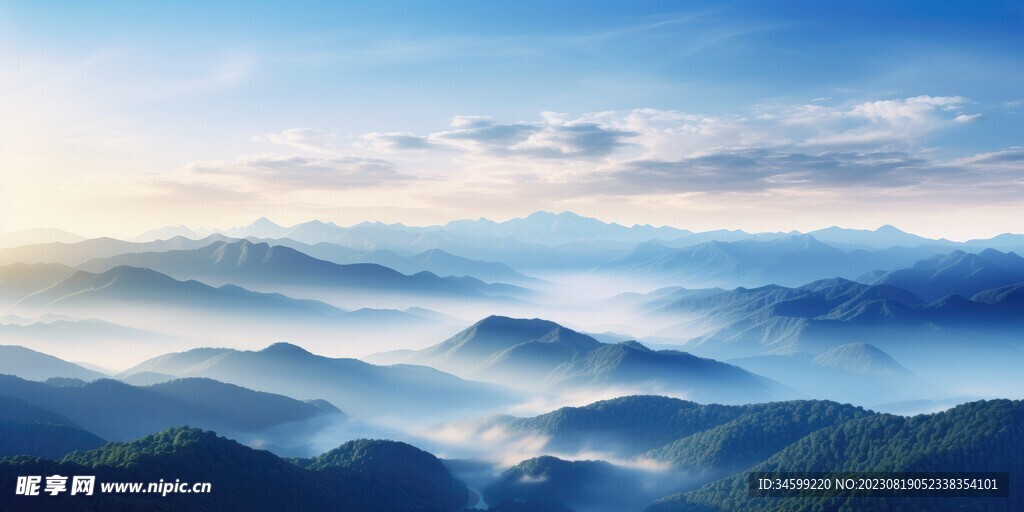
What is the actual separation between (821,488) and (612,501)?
6895cm

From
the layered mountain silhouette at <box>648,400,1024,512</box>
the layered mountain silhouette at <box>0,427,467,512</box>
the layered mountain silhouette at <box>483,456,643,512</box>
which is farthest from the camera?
the layered mountain silhouette at <box>483,456,643,512</box>

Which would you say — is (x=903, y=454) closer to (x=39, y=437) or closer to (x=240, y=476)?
(x=240, y=476)

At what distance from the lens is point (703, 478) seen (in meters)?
195

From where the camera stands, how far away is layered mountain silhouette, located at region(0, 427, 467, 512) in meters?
106

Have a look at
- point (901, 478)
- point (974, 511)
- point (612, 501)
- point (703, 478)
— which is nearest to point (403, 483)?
point (612, 501)

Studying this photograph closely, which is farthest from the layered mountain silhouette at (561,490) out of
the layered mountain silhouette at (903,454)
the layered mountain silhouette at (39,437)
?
the layered mountain silhouette at (39,437)

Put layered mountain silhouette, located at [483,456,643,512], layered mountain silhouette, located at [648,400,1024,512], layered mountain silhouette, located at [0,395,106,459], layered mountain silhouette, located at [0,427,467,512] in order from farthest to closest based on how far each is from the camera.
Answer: layered mountain silhouette, located at [483,456,643,512] < layered mountain silhouette, located at [0,395,106,459] < layered mountain silhouette, located at [648,400,1024,512] < layered mountain silhouette, located at [0,427,467,512]

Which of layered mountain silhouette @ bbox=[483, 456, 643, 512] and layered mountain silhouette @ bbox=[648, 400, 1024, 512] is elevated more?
layered mountain silhouette @ bbox=[648, 400, 1024, 512]

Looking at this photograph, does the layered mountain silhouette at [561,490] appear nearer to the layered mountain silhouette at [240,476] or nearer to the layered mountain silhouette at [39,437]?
the layered mountain silhouette at [240,476]

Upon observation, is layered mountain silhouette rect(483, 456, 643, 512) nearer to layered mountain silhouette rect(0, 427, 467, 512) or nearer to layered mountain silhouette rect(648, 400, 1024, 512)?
layered mountain silhouette rect(0, 427, 467, 512)

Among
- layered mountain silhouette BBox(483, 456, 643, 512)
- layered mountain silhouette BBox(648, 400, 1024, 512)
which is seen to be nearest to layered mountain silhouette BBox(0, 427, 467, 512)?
layered mountain silhouette BBox(483, 456, 643, 512)

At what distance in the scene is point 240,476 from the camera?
130 metres

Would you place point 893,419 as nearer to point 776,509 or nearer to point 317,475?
point 776,509

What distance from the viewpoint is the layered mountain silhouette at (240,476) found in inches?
4161
